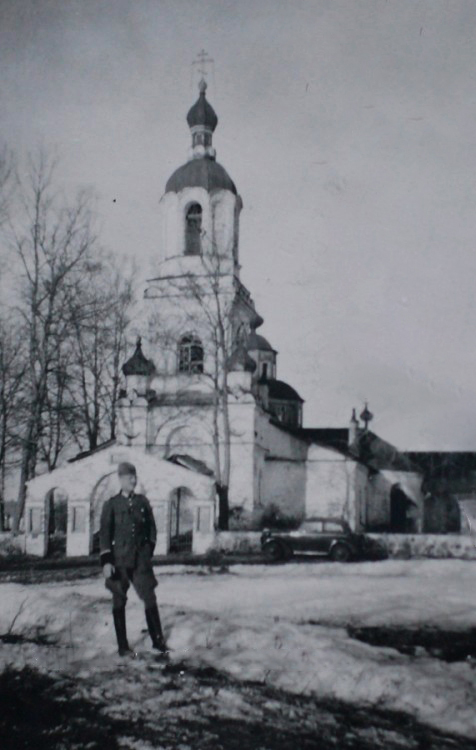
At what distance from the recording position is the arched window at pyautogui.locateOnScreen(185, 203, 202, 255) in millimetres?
24156

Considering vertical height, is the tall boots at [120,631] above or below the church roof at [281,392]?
below

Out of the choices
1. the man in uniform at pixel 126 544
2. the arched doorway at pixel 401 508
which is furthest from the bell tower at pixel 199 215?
the man in uniform at pixel 126 544

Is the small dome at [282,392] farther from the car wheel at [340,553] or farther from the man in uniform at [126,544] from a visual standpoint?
the man in uniform at [126,544]

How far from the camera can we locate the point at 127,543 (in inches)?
224

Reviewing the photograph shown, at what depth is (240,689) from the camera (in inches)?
179

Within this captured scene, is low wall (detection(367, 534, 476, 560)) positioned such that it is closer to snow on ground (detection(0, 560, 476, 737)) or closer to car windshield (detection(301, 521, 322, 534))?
car windshield (detection(301, 521, 322, 534))

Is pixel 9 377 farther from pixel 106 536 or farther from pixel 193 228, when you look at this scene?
pixel 193 228

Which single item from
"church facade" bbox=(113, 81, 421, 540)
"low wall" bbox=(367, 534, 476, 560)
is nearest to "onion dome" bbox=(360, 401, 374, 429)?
"church facade" bbox=(113, 81, 421, 540)

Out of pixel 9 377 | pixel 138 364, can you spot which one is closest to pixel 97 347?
pixel 138 364

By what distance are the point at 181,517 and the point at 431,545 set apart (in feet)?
26.6

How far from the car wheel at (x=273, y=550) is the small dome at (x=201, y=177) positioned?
11249 mm

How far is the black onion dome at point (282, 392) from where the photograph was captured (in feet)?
109

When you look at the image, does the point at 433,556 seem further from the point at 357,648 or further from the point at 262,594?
the point at 357,648

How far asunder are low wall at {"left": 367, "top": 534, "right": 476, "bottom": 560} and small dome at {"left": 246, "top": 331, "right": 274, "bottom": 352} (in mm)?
11509
